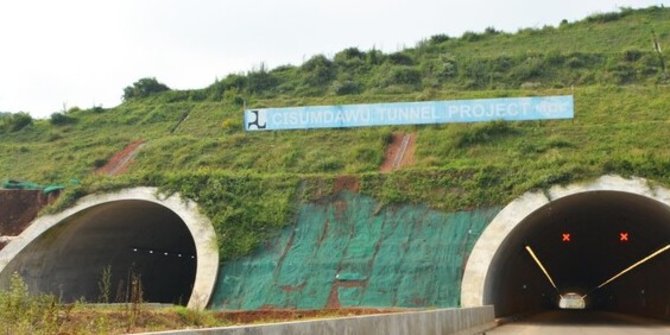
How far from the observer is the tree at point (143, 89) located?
55938mm

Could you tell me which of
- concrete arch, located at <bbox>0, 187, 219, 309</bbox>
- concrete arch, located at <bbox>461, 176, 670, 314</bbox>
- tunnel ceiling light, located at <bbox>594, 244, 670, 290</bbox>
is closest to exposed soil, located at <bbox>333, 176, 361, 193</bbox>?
concrete arch, located at <bbox>0, 187, 219, 309</bbox>

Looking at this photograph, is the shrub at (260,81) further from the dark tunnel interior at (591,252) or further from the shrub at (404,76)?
the dark tunnel interior at (591,252)

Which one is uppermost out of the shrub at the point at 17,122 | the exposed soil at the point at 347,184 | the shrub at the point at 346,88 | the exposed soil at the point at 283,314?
the shrub at the point at 346,88

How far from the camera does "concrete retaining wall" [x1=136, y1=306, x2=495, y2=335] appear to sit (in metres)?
7.26

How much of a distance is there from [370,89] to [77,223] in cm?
2166

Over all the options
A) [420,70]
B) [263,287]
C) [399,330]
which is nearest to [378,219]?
[263,287]

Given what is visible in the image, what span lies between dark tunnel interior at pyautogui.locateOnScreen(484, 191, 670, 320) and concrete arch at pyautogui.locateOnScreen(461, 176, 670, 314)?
22cm

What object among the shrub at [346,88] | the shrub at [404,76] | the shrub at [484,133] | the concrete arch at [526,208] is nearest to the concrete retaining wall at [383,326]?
the concrete arch at [526,208]

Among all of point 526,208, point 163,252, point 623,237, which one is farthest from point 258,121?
point 623,237

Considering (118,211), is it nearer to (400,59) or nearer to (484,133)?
(484,133)

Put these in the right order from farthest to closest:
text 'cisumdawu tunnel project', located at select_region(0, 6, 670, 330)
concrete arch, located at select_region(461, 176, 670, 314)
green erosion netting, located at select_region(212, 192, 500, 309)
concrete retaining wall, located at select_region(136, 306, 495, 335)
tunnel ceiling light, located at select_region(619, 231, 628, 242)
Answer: tunnel ceiling light, located at select_region(619, 231, 628, 242) < text 'cisumdawu tunnel project', located at select_region(0, 6, 670, 330) < green erosion netting, located at select_region(212, 192, 500, 309) < concrete arch, located at select_region(461, 176, 670, 314) < concrete retaining wall, located at select_region(136, 306, 495, 335)

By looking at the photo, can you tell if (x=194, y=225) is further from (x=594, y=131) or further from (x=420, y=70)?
(x=420, y=70)

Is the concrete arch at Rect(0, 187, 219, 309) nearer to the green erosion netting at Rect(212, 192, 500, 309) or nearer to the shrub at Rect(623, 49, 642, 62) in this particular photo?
the green erosion netting at Rect(212, 192, 500, 309)

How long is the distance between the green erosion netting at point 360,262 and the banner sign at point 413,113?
792 centimetres
